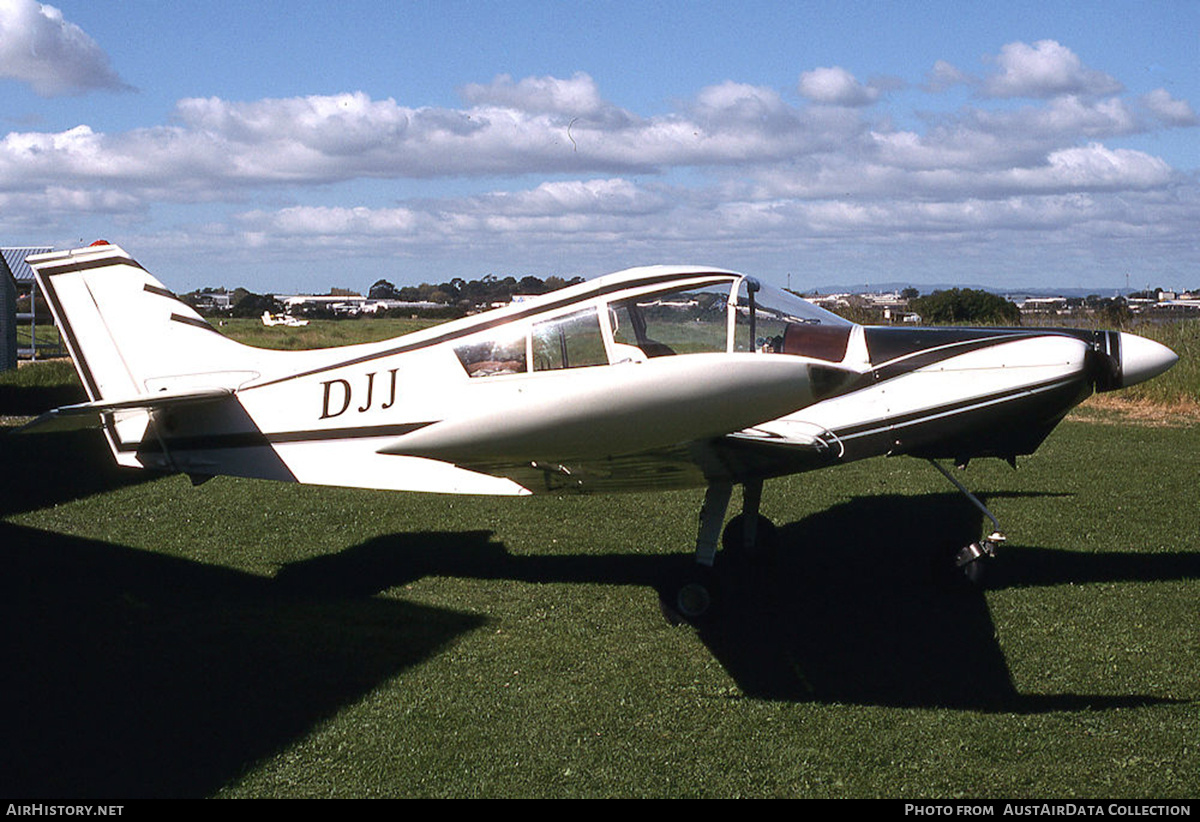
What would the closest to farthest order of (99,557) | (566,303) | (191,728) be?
(191,728)
(566,303)
(99,557)

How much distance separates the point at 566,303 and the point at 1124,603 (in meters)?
4.71

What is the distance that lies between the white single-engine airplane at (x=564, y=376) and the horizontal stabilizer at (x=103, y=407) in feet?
0.06

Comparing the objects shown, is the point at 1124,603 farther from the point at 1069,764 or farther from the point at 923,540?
the point at 1069,764

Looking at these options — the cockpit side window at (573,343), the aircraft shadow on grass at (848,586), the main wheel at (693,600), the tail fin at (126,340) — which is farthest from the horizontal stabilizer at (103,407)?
the main wheel at (693,600)

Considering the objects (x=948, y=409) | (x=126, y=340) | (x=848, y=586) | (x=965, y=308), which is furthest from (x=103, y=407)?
(x=965, y=308)

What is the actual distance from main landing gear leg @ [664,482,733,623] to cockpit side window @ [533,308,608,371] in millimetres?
1426

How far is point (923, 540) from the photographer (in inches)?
353

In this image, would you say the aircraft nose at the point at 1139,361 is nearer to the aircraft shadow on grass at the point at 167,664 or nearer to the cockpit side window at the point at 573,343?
the cockpit side window at the point at 573,343

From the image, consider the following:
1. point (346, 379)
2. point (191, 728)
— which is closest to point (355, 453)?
point (346, 379)

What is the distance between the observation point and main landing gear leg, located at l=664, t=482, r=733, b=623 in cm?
656

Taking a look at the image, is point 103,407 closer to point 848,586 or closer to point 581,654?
point 581,654

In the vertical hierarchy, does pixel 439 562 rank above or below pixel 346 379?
below

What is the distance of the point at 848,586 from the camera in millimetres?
7586

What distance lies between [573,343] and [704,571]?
6.19 feet
